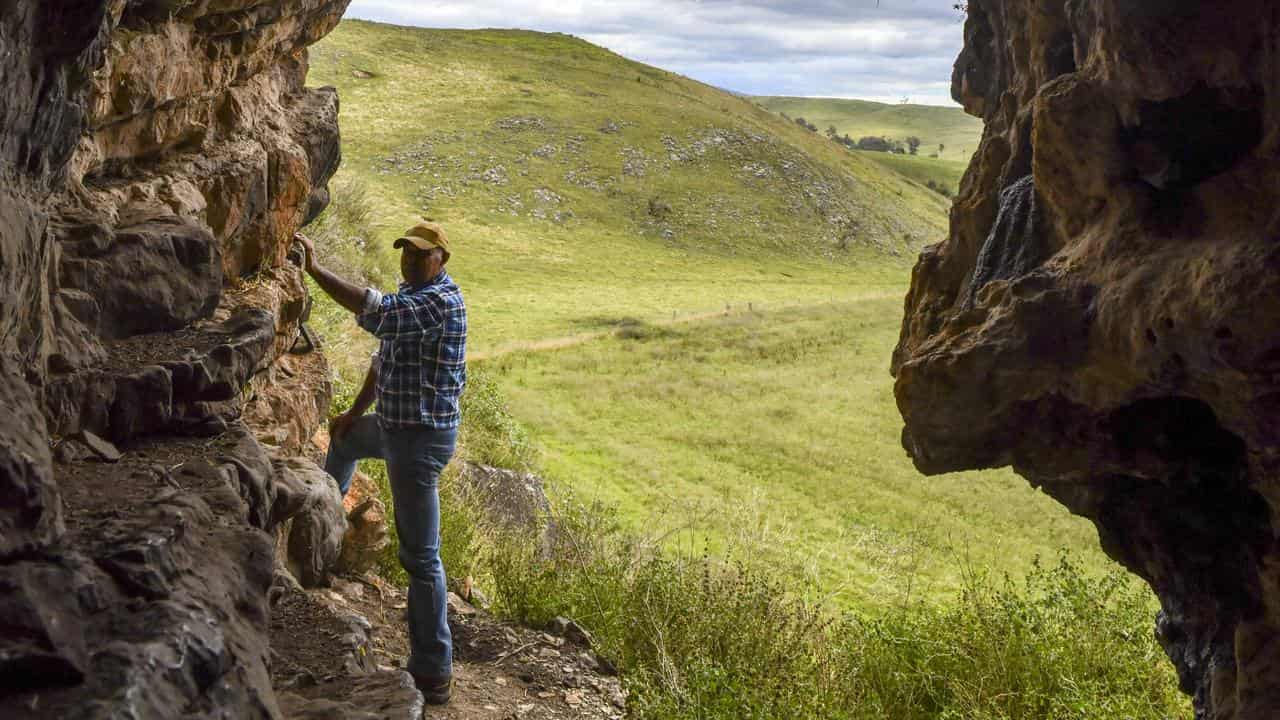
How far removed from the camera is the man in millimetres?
5559

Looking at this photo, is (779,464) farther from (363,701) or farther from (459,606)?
(363,701)

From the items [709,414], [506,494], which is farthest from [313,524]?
[709,414]

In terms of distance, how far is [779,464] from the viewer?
66.5 feet

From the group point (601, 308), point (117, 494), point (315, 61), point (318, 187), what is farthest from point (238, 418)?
point (315, 61)

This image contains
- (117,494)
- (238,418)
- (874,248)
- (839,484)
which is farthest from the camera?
(874,248)

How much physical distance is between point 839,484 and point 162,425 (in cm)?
1578

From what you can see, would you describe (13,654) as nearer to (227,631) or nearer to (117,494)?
(227,631)

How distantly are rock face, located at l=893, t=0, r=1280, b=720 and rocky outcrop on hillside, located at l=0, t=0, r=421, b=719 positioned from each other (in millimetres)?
3342

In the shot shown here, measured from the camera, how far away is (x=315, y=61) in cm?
6556

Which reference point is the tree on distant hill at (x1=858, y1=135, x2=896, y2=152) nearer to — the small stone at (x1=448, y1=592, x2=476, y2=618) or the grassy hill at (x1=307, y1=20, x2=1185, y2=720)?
the grassy hill at (x1=307, y1=20, x2=1185, y2=720)

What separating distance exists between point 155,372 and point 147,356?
304 mm

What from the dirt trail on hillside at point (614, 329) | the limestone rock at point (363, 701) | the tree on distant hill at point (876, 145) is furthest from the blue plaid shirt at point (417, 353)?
the tree on distant hill at point (876, 145)

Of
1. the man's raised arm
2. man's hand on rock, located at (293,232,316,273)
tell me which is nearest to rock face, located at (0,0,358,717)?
man's hand on rock, located at (293,232,316,273)

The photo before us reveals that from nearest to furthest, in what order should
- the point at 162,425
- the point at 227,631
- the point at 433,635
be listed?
the point at 227,631
the point at 162,425
the point at 433,635
